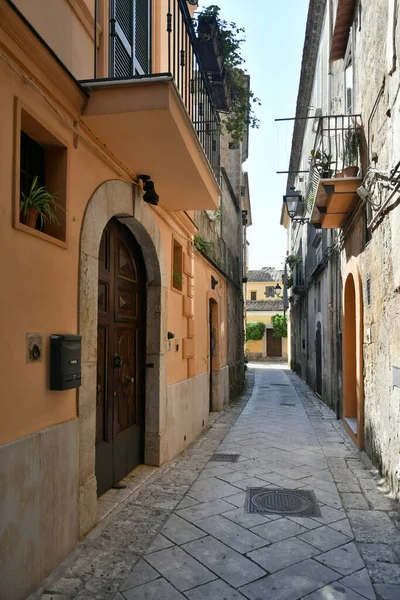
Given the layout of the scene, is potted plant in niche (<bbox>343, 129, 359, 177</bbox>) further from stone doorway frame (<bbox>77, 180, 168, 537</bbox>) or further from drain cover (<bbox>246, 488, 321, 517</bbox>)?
drain cover (<bbox>246, 488, 321, 517</bbox>)

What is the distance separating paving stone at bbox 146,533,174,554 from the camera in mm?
3502

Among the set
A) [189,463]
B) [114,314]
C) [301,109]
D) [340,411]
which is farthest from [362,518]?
[301,109]

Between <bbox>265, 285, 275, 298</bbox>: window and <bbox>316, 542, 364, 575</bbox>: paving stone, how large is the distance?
42.2m

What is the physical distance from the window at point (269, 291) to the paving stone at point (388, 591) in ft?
140

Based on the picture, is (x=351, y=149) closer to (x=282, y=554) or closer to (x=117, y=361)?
(x=117, y=361)

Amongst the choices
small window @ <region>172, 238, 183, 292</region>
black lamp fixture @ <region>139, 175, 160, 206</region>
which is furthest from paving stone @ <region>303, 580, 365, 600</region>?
small window @ <region>172, 238, 183, 292</region>

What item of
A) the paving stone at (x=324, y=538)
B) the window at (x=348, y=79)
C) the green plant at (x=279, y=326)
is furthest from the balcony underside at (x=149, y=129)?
the green plant at (x=279, y=326)

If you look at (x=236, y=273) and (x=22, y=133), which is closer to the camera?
(x=22, y=133)

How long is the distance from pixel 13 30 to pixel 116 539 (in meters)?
3.42

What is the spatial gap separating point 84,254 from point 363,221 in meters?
4.25

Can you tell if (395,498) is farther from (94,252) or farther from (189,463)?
(94,252)

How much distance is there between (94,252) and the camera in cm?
390

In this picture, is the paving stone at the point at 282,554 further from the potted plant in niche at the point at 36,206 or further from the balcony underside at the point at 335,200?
the balcony underside at the point at 335,200

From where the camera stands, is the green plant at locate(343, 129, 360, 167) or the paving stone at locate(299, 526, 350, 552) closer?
the paving stone at locate(299, 526, 350, 552)
